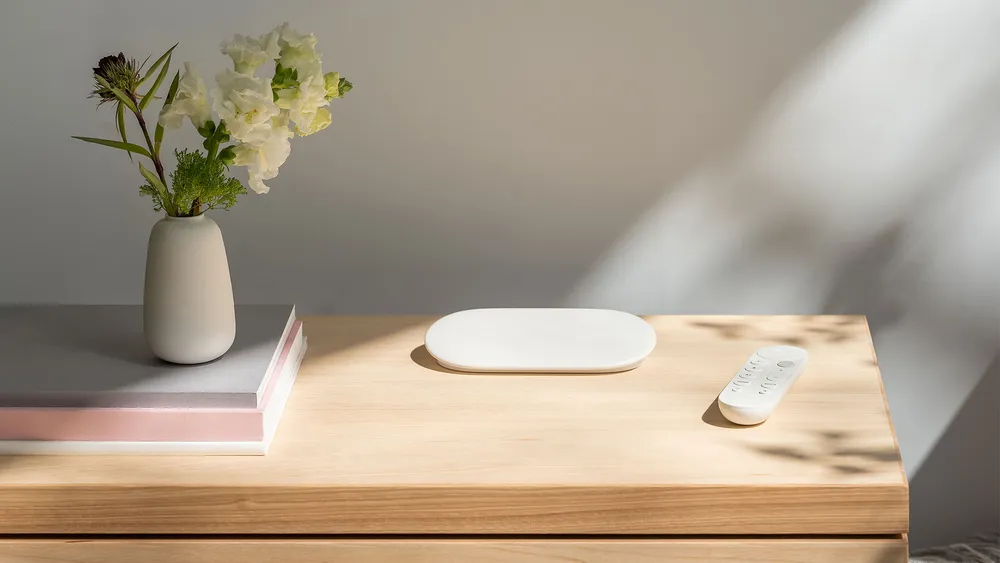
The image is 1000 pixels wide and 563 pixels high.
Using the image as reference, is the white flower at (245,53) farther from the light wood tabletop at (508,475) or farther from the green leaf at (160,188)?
the light wood tabletop at (508,475)

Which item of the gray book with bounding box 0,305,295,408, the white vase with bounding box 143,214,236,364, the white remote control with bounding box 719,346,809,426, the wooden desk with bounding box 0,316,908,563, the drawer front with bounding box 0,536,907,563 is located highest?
the white vase with bounding box 143,214,236,364

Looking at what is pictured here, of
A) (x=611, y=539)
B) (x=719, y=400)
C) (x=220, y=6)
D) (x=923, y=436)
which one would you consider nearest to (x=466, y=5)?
(x=220, y=6)

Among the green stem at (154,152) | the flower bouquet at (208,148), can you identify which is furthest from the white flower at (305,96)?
the green stem at (154,152)

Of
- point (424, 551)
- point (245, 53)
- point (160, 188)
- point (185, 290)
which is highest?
point (245, 53)

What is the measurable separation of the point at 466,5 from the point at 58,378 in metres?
0.68

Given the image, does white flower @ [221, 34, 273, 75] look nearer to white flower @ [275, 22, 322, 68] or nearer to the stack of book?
white flower @ [275, 22, 322, 68]

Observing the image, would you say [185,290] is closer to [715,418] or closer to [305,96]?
[305,96]

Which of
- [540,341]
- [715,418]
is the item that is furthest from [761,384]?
[540,341]

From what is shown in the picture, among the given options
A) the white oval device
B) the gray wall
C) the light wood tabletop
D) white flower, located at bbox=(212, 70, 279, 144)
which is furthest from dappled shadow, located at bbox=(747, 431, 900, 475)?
white flower, located at bbox=(212, 70, 279, 144)

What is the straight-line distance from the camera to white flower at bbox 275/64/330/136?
922 mm

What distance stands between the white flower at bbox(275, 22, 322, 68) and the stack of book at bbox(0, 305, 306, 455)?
0.31 meters

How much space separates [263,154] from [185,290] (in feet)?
0.54

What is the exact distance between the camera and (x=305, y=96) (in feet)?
3.03

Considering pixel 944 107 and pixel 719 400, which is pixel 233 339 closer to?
pixel 719 400
